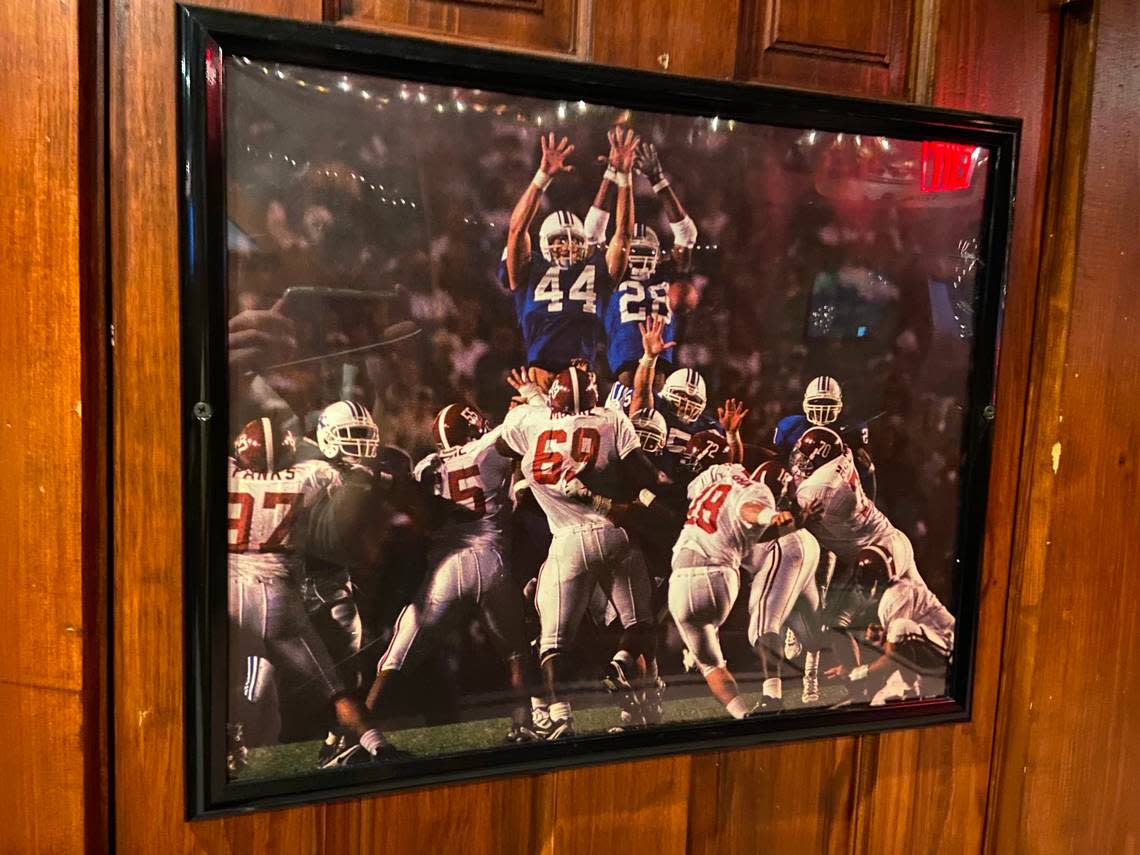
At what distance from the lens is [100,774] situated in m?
0.66

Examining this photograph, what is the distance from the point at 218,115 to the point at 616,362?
14.4 inches

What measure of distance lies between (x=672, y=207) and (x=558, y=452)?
0.23 m

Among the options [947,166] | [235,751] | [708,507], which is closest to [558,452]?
[708,507]

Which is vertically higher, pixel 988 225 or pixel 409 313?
pixel 988 225

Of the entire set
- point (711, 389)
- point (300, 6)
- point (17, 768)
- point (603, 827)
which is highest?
point (300, 6)

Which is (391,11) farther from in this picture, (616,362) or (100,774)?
(100,774)

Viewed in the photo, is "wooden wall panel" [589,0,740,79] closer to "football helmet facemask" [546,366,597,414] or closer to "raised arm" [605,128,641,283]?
"raised arm" [605,128,641,283]

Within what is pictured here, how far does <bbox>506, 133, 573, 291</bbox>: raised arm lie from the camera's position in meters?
0.68

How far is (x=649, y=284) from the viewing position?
0.71 m

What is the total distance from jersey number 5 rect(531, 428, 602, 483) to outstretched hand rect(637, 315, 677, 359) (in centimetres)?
9

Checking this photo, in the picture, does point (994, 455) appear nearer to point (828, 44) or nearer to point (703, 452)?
point (703, 452)

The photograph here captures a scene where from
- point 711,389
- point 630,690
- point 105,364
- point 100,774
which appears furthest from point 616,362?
point 100,774

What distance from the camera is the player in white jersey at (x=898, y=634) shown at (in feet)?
2.66

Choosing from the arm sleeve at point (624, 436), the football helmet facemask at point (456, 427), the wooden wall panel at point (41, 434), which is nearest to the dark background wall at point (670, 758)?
the wooden wall panel at point (41, 434)
